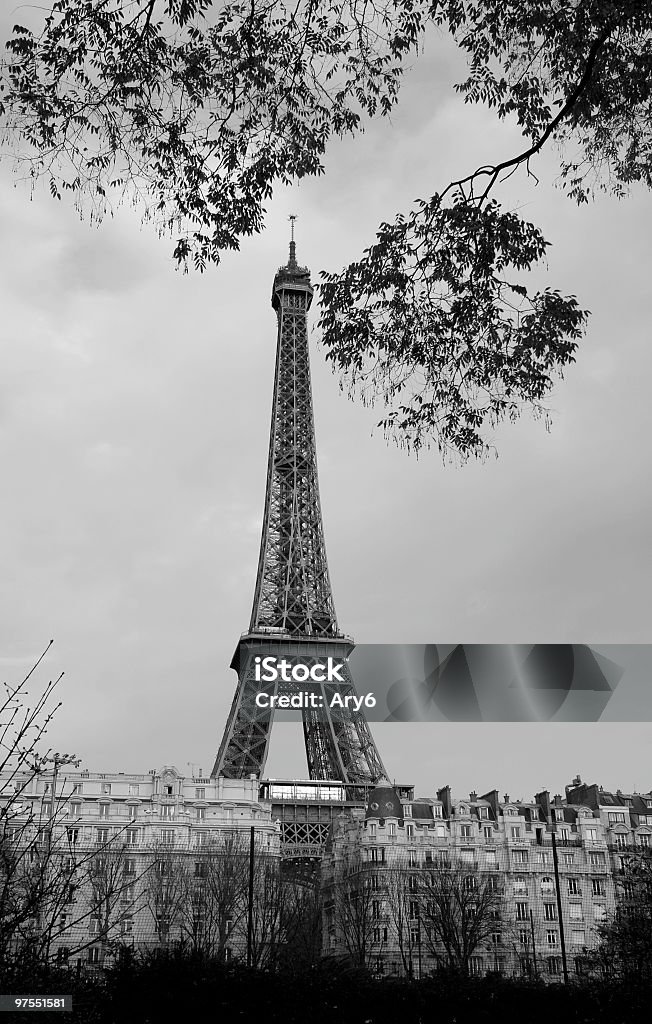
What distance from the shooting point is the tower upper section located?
69.2m

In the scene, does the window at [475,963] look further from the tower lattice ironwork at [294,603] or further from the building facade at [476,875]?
the tower lattice ironwork at [294,603]

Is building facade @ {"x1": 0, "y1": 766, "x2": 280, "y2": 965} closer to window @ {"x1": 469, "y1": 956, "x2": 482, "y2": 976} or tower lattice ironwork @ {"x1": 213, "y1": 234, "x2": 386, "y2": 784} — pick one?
tower lattice ironwork @ {"x1": 213, "y1": 234, "x2": 386, "y2": 784}

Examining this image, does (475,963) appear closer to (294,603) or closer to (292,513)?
(294,603)

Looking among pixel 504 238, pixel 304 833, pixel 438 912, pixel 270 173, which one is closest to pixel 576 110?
pixel 504 238

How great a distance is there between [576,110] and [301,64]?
3.00m

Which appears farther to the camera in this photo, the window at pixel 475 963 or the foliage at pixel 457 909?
the window at pixel 475 963

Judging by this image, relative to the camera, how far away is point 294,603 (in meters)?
69.8

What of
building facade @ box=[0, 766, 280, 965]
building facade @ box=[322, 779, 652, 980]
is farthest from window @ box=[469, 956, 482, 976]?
building facade @ box=[0, 766, 280, 965]

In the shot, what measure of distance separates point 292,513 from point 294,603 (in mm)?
7672

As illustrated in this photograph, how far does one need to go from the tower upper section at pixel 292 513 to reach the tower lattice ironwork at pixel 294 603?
8 cm

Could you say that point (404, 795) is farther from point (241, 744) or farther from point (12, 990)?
point (12, 990)

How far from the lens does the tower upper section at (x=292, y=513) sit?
6919cm

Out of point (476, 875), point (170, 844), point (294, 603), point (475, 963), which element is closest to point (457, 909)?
point (475, 963)

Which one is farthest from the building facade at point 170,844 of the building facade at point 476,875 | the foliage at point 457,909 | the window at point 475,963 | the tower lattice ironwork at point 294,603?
the window at point 475,963
